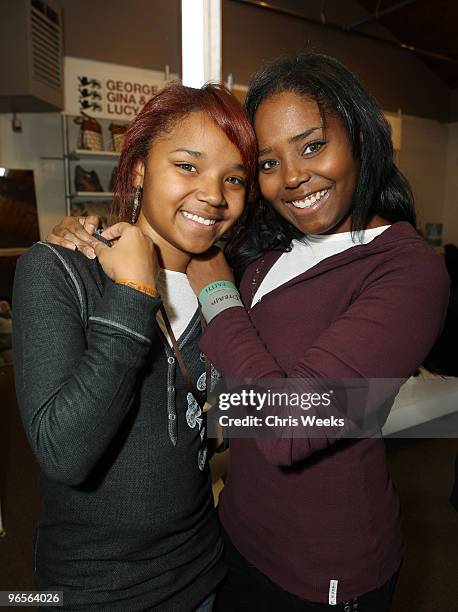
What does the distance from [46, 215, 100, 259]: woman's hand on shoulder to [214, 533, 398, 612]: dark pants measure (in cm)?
71

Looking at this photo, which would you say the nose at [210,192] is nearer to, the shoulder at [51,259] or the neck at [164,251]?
the neck at [164,251]

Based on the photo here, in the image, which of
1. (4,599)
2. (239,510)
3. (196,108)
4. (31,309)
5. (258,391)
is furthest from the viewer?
(4,599)

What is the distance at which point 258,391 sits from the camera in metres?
0.75

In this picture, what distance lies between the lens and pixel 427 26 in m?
3.16

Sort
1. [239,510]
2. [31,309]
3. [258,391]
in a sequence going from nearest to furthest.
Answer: [31,309] < [258,391] < [239,510]

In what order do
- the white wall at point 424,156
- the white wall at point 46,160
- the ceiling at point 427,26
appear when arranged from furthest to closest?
1. the white wall at point 46,160
2. the white wall at point 424,156
3. the ceiling at point 427,26

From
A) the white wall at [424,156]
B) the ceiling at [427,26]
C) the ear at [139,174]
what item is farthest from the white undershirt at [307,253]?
the ceiling at [427,26]

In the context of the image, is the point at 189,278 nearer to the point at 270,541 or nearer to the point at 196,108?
the point at 196,108

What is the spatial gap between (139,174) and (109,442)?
53 cm

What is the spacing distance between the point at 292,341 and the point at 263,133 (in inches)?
16.3

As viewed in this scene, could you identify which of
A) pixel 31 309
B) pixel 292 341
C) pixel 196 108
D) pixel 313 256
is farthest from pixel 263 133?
pixel 31 309

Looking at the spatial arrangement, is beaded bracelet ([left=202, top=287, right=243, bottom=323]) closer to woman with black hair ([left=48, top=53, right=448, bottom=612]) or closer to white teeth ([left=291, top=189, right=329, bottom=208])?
woman with black hair ([left=48, top=53, right=448, bottom=612])

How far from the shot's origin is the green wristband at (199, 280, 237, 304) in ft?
2.84

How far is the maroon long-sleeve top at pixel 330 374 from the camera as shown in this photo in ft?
2.39
